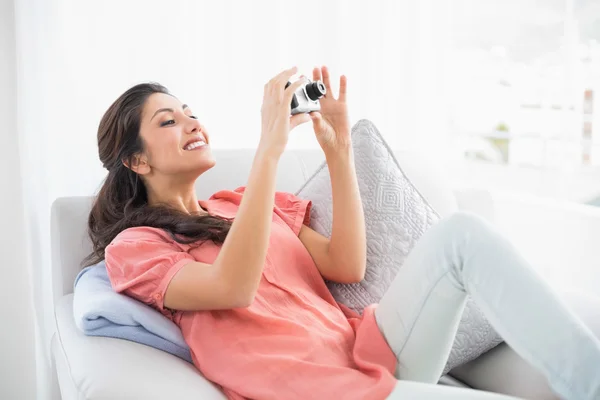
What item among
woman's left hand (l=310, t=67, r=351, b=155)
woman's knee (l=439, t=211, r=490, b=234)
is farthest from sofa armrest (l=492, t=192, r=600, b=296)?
woman's knee (l=439, t=211, r=490, b=234)

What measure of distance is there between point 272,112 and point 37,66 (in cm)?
105

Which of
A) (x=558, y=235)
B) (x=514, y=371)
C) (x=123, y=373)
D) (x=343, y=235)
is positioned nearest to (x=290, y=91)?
(x=343, y=235)

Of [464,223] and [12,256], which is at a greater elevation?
[464,223]

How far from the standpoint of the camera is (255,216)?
4.51ft

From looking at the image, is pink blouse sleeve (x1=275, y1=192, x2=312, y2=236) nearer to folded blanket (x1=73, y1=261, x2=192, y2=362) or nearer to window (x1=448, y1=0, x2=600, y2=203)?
folded blanket (x1=73, y1=261, x2=192, y2=362)

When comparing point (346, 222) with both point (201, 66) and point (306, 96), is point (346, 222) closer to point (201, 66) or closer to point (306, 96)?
point (306, 96)

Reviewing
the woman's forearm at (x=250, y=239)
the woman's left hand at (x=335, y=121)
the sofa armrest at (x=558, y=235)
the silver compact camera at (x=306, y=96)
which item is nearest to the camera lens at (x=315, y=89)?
the silver compact camera at (x=306, y=96)

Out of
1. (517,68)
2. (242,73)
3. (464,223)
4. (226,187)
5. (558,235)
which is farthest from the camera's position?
(517,68)

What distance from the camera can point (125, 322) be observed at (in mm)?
1392

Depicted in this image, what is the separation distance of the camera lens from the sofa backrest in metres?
0.43

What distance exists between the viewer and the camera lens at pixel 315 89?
5.07ft

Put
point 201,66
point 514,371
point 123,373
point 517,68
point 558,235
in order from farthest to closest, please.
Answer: point 517,68 → point 558,235 → point 201,66 → point 514,371 → point 123,373

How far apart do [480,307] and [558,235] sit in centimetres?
204

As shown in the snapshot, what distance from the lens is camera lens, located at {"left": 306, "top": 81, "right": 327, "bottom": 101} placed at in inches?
60.8
